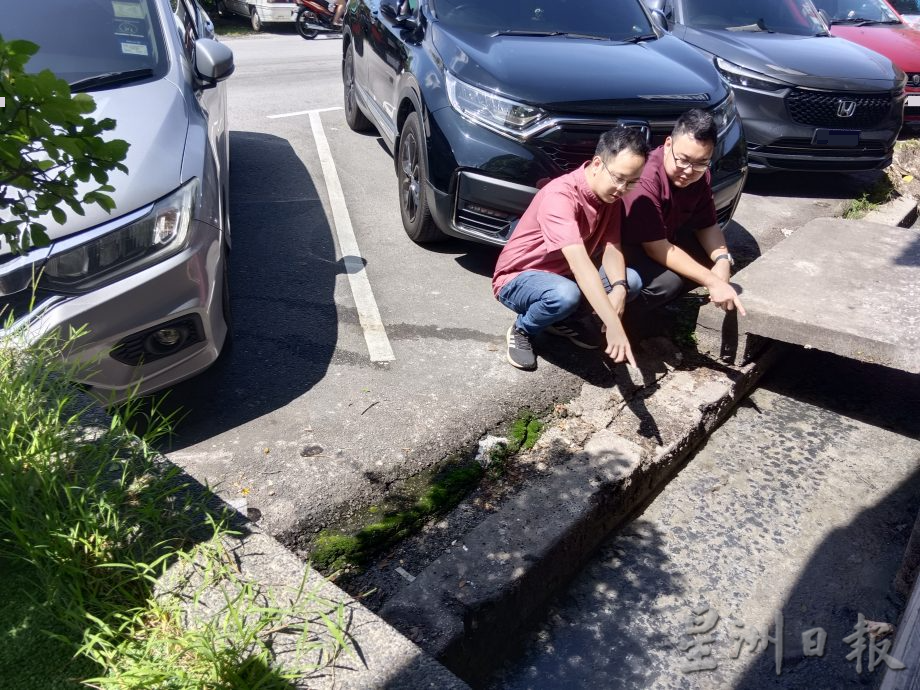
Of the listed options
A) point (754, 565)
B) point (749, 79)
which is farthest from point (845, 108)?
point (754, 565)

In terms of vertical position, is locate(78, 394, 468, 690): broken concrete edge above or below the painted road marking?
above

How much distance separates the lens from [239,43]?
1446 centimetres

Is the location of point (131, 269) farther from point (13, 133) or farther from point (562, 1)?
point (562, 1)

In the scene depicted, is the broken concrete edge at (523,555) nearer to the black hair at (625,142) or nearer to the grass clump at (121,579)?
the grass clump at (121,579)

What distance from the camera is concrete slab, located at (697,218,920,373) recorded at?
3.81m

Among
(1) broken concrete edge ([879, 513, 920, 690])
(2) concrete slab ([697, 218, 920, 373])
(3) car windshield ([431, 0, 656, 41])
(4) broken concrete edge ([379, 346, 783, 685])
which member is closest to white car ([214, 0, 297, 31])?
(3) car windshield ([431, 0, 656, 41])

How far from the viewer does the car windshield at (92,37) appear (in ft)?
12.8

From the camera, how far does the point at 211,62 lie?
168 inches

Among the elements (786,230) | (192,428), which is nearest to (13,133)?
(192,428)

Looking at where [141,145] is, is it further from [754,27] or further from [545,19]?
[754,27]

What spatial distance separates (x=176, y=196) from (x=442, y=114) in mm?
2006

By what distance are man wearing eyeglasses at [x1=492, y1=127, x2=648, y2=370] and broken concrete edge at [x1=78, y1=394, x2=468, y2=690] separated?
179 cm

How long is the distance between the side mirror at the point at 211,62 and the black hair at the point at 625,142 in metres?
2.09

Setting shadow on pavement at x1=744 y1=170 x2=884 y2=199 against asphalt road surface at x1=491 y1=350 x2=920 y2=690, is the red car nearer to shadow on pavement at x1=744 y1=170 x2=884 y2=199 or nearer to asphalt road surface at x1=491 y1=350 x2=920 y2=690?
shadow on pavement at x1=744 y1=170 x2=884 y2=199
